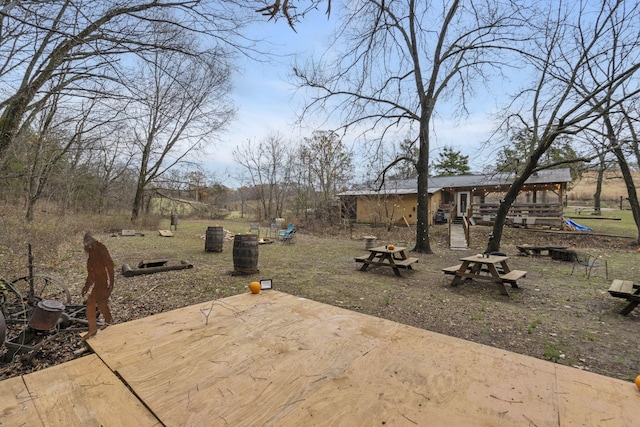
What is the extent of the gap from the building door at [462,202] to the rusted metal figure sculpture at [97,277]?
20797 mm

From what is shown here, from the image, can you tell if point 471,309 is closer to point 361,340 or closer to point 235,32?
point 361,340

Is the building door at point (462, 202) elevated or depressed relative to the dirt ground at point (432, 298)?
elevated

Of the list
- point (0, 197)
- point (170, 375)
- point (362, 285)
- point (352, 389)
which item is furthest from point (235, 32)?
point (0, 197)

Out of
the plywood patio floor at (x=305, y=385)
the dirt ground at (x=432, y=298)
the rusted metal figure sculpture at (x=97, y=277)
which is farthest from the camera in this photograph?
the dirt ground at (x=432, y=298)

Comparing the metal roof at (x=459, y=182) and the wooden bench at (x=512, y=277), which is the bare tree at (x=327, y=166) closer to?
the metal roof at (x=459, y=182)

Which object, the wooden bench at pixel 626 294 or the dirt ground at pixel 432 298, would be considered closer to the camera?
the dirt ground at pixel 432 298

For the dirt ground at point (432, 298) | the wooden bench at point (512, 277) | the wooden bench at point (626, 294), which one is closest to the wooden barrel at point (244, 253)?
the dirt ground at point (432, 298)

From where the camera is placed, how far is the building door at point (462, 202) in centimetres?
2027

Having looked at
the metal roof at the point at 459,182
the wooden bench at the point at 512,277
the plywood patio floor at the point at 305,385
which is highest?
the metal roof at the point at 459,182

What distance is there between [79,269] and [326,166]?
17.5m

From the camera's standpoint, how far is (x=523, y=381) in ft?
5.86

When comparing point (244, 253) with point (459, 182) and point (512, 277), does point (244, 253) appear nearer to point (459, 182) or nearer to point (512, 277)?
point (512, 277)

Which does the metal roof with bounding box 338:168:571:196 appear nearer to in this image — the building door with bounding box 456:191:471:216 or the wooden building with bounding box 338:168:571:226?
the wooden building with bounding box 338:168:571:226

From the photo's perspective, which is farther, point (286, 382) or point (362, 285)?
point (362, 285)
